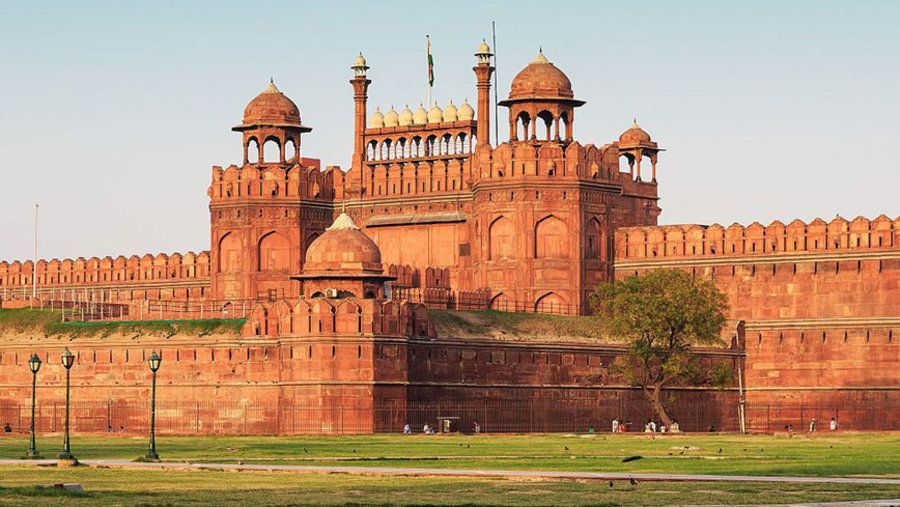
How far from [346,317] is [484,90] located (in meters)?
20.9

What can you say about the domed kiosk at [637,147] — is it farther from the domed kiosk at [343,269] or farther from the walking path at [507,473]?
the walking path at [507,473]

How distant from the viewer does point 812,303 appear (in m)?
84.4

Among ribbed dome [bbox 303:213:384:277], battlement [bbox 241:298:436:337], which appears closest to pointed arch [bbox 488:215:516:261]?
ribbed dome [bbox 303:213:384:277]

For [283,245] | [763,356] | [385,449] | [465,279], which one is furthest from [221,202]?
[385,449]

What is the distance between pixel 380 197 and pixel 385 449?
3811 cm

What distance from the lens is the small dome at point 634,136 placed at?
3765 inches

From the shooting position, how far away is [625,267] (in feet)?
291

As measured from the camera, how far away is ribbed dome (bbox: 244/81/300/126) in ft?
303

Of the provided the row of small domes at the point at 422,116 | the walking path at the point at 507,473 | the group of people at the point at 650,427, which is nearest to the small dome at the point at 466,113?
the row of small domes at the point at 422,116

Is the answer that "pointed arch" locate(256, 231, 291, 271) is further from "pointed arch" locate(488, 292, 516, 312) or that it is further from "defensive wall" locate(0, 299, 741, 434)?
"defensive wall" locate(0, 299, 741, 434)

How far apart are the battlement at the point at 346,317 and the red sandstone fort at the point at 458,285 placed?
0.07 metres

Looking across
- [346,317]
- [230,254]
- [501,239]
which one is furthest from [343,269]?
[230,254]

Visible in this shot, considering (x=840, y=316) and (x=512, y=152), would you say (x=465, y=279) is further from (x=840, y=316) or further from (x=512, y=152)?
(x=840, y=316)

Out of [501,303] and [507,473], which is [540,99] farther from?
[507,473]
